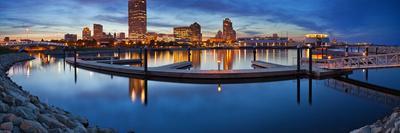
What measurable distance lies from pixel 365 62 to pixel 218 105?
12.5m

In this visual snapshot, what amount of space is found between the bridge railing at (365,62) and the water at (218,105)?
2.01 m

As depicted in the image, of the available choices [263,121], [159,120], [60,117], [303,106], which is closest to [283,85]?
[303,106]

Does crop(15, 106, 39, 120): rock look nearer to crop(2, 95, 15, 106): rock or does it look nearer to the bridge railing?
crop(2, 95, 15, 106): rock

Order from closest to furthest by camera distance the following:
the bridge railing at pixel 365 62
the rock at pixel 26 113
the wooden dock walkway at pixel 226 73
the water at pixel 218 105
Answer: the rock at pixel 26 113, the water at pixel 218 105, the bridge railing at pixel 365 62, the wooden dock walkway at pixel 226 73

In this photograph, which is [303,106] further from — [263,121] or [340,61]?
[340,61]

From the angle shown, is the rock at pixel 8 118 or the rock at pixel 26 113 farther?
the rock at pixel 26 113

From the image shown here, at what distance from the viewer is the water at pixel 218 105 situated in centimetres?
1000

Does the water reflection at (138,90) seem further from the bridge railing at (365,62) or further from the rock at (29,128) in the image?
the bridge railing at (365,62)

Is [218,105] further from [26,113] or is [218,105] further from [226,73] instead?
[26,113]

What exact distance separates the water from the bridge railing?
6.60 ft

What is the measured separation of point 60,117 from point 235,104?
8.18 metres

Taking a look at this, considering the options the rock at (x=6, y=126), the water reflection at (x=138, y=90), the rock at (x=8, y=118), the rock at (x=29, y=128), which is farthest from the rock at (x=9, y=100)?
the water reflection at (x=138, y=90)

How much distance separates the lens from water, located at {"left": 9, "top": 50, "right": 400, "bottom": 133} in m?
10.0

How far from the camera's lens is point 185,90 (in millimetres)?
16688
